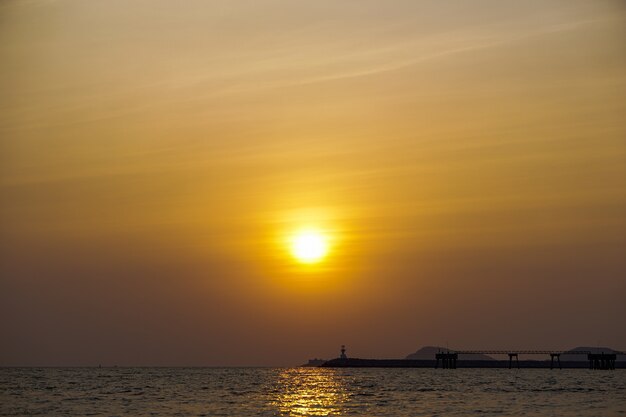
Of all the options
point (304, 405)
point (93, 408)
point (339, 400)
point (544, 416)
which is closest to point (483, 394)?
point (339, 400)

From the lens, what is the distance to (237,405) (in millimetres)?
96375

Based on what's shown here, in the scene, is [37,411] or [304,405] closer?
[37,411]

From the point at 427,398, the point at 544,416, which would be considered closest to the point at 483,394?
the point at 427,398

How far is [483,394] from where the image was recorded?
114 meters

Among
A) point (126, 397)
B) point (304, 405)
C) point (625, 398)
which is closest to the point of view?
point (304, 405)

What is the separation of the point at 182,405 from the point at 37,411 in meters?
14.9

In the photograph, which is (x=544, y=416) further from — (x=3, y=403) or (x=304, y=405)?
(x=3, y=403)

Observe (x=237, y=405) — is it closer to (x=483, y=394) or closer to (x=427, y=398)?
(x=427, y=398)

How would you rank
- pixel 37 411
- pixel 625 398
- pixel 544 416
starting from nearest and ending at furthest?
pixel 544 416
pixel 37 411
pixel 625 398

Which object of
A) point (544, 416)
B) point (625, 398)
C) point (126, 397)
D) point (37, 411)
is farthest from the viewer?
point (126, 397)

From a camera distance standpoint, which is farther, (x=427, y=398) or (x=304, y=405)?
(x=427, y=398)

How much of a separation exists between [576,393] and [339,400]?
30274 millimetres

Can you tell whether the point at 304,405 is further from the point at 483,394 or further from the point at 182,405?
the point at 483,394

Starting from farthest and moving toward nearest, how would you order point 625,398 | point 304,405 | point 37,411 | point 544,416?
point 625,398, point 304,405, point 37,411, point 544,416
